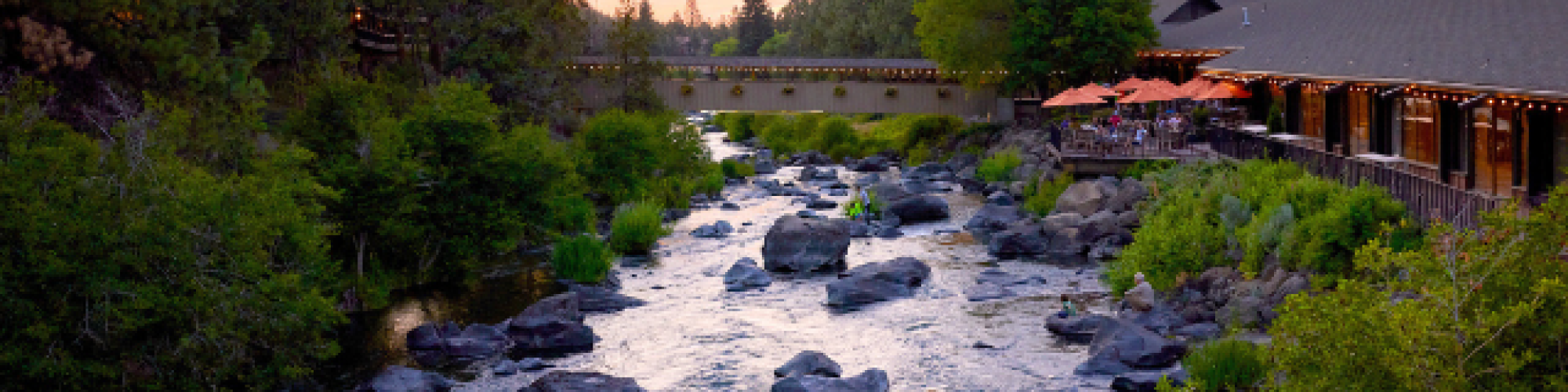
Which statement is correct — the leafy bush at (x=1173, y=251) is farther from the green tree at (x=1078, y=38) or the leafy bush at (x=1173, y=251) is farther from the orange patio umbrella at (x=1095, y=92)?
the green tree at (x=1078, y=38)

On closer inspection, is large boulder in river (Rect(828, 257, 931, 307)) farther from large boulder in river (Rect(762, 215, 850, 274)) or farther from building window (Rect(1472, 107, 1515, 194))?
building window (Rect(1472, 107, 1515, 194))

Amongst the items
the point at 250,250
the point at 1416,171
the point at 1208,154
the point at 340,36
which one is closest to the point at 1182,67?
the point at 1208,154

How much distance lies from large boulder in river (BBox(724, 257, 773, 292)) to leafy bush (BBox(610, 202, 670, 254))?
4601mm

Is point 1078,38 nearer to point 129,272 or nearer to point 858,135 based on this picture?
point 858,135

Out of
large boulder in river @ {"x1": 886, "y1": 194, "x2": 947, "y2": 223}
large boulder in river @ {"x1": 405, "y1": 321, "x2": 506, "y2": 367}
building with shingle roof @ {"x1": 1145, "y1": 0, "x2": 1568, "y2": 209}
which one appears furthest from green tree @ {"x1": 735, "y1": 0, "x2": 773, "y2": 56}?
large boulder in river @ {"x1": 405, "y1": 321, "x2": 506, "y2": 367}

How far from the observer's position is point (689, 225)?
39.0m

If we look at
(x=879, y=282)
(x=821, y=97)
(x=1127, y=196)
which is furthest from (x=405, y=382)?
(x=821, y=97)

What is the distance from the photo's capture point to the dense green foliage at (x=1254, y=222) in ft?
65.5

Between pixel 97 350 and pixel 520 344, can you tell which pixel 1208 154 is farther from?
pixel 97 350

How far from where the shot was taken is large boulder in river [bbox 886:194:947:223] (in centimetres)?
3906

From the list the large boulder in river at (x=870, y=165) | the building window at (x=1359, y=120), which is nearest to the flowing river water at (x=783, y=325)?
the building window at (x=1359, y=120)

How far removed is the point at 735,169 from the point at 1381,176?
1341 inches

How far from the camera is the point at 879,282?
27.1 m

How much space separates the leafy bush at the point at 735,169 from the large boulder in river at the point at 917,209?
601 inches
